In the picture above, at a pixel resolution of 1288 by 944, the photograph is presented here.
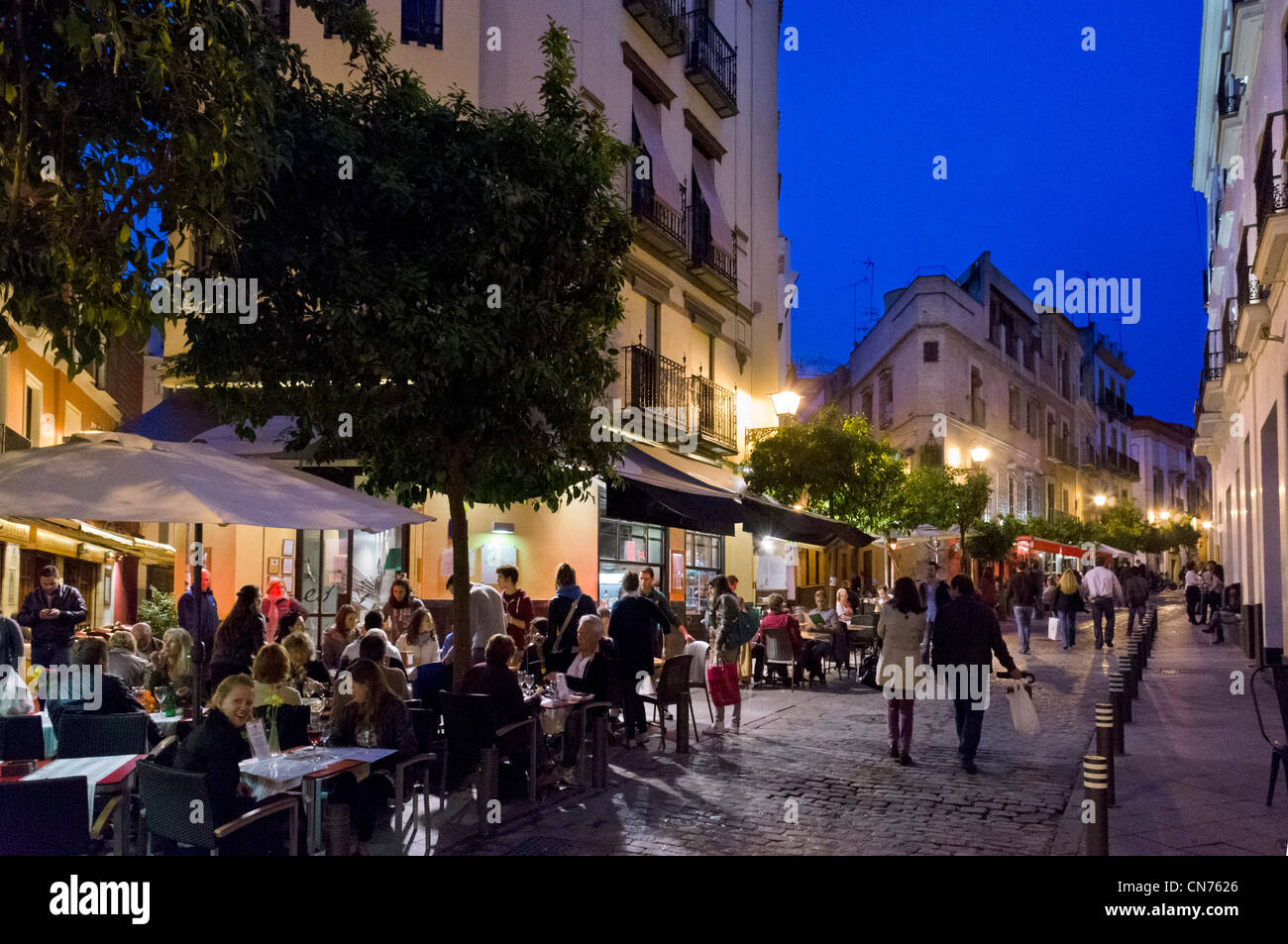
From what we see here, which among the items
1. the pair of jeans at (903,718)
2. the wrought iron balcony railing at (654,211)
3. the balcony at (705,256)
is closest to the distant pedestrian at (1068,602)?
the balcony at (705,256)

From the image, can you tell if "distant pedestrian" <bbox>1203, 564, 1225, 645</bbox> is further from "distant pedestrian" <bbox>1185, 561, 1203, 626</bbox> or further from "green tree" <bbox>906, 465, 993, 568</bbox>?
"green tree" <bbox>906, 465, 993, 568</bbox>

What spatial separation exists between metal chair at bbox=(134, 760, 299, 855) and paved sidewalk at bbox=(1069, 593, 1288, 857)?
17.2 ft

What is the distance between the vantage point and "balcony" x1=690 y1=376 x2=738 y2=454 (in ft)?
66.9

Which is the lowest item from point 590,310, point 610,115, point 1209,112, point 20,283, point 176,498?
point 176,498

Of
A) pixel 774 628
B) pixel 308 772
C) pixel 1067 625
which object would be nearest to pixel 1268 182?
pixel 774 628

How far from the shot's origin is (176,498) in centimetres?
642

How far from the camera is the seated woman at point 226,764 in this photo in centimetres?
521

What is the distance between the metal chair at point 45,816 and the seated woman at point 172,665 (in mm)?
4017

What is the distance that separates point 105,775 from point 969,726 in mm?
6772

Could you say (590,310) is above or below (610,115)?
below

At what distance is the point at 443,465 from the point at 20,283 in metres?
4.04
